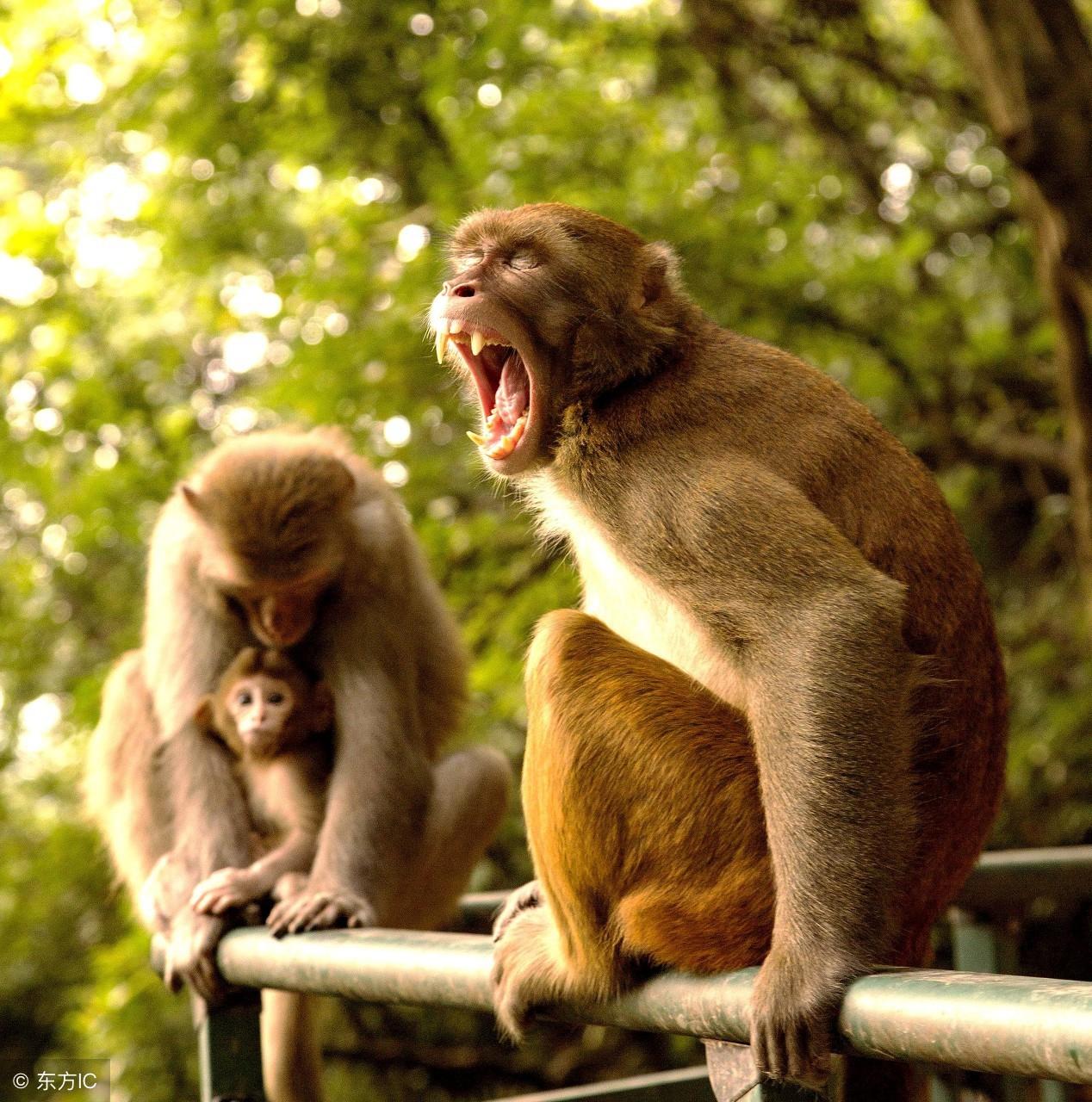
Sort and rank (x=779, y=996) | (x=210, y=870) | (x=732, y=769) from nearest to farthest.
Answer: (x=779, y=996) < (x=732, y=769) < (x=210, y=870)

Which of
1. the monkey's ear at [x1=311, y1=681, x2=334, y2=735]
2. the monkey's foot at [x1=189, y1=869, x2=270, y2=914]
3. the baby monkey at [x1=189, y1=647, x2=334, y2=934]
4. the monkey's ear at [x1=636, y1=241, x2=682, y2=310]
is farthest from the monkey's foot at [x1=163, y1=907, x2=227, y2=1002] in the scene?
the monkey's ear at [x1=636, y1=241, x2=682, y2=310]

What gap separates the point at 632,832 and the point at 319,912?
1363 mm

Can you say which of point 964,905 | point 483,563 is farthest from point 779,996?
point 483,563

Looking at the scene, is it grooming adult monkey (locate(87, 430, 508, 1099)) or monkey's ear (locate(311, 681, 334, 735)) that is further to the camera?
monkey's ear (locate(311, 681, 334, 735))

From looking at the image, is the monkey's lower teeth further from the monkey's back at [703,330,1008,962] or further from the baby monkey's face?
the baby monkey's face

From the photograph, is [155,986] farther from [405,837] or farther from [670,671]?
[670,671]

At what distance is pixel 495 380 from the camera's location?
3270 mm

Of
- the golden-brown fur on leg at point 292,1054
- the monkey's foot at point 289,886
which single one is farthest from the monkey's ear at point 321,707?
the golden-brown fur on leg at point 292,1054

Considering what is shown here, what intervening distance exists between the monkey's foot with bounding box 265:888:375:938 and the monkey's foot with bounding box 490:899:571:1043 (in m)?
0.93

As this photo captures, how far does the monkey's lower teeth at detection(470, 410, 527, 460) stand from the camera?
10.1 ft

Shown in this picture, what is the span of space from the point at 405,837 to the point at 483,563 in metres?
2.61

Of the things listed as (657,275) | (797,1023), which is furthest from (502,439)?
(797,1023)

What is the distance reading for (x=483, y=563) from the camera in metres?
6.77

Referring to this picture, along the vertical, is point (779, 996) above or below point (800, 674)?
below
